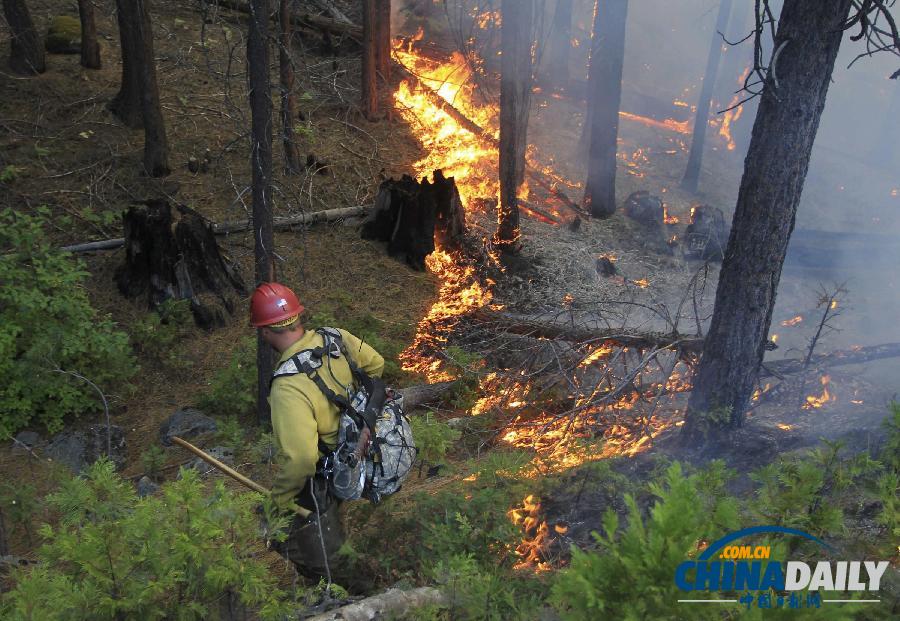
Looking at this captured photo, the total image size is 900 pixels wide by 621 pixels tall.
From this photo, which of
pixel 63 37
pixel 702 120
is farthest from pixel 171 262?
pixel 702 120

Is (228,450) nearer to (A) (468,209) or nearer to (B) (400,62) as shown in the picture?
(A) (468,209)

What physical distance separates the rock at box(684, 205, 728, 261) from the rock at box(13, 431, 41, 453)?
12645mm

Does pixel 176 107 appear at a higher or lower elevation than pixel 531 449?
higher

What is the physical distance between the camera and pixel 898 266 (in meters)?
15.0

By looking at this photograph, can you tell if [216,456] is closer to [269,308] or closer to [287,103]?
[269,308]

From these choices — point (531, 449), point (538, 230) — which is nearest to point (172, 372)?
point (531, 449)

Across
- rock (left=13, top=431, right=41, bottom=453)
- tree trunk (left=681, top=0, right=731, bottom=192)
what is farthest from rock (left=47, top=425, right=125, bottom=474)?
tree trunk (left=681, top=0, right=731, bottom=192)

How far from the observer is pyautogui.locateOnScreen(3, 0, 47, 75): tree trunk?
12.0 m

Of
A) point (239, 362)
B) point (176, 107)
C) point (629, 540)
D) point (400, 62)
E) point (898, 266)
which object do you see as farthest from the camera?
point (400, 62)

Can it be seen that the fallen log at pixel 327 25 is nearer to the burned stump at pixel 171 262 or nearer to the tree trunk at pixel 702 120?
the burned stump at pixel 171 262

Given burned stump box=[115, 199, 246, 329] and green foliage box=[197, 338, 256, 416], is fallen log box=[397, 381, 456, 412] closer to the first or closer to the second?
green foliage box=[197, 338, 256, 416]

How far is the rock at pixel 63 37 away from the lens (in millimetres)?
13469

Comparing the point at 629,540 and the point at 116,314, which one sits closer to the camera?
the point at 629,540

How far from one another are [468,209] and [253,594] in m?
10.8
